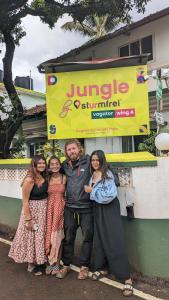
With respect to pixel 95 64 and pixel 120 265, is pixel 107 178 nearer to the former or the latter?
pixel 120 265

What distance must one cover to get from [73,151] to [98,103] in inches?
82.0

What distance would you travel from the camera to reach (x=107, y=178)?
4.28 metres

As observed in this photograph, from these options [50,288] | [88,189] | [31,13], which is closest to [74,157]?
[88,189]

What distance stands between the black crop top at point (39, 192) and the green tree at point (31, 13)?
3981 mm

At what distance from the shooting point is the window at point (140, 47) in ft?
35.7

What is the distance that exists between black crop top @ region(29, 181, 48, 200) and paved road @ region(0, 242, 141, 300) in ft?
3.47

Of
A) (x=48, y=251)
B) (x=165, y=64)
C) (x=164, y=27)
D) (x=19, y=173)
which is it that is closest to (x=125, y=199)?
(x=48, y=251)

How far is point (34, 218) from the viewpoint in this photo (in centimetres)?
470

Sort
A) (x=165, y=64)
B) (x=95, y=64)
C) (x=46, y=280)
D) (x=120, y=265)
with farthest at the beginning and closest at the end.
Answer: (x=165, y=64), (x=95, y=64), (x=46, y=280), (x=120, y=265)

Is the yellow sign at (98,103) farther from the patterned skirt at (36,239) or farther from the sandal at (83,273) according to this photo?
the sandal at (83,273)

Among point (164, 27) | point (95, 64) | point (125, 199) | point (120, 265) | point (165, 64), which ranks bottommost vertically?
point (120, 265)

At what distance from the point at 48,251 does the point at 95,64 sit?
348 cm

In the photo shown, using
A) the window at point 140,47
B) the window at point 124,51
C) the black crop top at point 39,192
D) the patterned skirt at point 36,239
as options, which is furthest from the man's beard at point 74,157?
the window at point 124,51

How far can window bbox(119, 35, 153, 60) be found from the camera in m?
10.9
